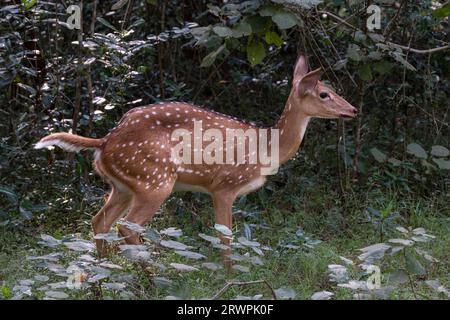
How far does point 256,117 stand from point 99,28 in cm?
193

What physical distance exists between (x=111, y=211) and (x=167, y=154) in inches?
24.4

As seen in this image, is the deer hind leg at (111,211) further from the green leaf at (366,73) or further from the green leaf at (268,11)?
the green leaf at (366,73)

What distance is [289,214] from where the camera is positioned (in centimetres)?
800

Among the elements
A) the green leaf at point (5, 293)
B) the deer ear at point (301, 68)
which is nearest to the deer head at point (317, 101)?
the deer ear at point (301, 68)

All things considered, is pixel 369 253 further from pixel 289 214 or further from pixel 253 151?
pixel 289 214

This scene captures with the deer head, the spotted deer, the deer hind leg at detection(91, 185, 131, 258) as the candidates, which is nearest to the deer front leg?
the spotted deer

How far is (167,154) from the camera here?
268 inches

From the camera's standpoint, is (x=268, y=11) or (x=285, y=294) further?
(x=268, y=11)

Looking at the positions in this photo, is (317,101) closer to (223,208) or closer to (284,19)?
(284,19)

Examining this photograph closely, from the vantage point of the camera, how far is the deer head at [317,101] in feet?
23.4

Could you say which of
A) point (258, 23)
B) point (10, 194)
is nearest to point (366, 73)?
point (258, 23)

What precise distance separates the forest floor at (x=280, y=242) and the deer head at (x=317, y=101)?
2.82 ft

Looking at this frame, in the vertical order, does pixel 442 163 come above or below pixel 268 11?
below
